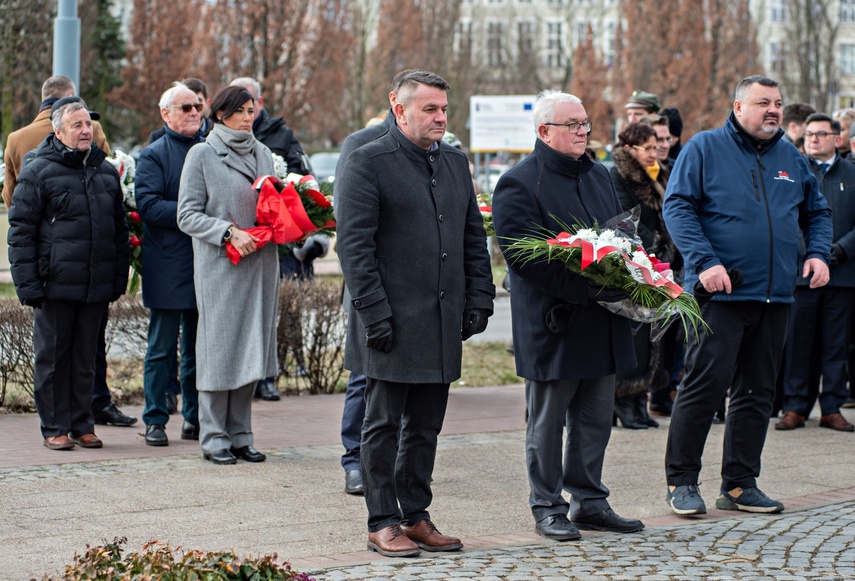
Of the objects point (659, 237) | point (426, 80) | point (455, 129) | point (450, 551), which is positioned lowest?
point (450, 551)

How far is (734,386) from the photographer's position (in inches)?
284

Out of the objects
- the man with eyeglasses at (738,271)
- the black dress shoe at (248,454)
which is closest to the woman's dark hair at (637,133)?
the man with eyeglasses at (738,271)

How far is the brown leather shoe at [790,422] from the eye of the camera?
991cm

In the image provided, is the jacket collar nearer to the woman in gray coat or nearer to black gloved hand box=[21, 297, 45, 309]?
the woman in gray coat

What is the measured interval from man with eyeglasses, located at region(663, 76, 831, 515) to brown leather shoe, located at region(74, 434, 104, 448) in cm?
369

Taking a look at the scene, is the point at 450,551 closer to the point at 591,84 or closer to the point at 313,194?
the point at 313,194

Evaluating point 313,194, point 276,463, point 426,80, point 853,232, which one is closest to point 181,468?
point 276,463

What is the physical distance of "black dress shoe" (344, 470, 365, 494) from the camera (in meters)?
7.21

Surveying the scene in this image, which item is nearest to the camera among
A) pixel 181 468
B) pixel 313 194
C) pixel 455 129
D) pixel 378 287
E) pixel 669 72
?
pixel 378 287

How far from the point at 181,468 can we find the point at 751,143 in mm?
3831

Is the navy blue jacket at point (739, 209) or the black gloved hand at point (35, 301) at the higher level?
the navy blue jacket at point (739, 209)

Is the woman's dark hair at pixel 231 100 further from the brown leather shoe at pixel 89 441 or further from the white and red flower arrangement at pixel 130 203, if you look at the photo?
the brown leather shoe at pixel 89 441

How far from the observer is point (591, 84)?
48.8 metres

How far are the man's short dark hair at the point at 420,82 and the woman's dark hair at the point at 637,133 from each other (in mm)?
3643
